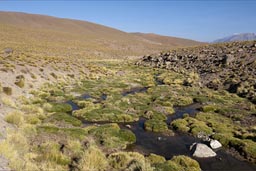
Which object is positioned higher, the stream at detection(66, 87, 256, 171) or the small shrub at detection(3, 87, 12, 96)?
the small shrub at detection(3, 87, 12, 96)

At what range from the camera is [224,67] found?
164 ft

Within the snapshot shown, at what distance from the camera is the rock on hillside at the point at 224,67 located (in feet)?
122

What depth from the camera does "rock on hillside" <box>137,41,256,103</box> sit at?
3725 centimetres

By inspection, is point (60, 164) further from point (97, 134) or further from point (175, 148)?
point (175, 148)

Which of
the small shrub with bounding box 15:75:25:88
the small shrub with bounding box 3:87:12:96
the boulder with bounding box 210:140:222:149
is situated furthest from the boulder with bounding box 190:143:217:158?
the small shrub with bounding box 15:75:25:88

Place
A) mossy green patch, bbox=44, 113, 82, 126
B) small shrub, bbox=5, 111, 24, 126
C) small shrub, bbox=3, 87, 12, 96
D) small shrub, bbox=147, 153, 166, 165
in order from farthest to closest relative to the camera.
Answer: small shrub, bbox=3, 87, 12, 96 < mossy green patch, bbox=44, 113, 82, 126 < small shrub, bbox=5, 111, 24, 126 < small shrub, bbox=147, 153, 166, 165

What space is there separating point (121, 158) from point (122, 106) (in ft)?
44.3

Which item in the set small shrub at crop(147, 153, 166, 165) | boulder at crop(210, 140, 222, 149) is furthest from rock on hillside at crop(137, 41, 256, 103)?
small shrub at crop(147, 153, 166, 165)

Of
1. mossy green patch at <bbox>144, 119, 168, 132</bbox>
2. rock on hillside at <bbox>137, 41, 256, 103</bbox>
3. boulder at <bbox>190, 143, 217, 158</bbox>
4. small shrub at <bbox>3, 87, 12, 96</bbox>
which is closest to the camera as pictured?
boulder at <bbox>190, 143, 217, 158</bbox>

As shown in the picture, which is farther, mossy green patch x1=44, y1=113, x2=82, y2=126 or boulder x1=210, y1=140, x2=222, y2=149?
mossy green patch x1=44, y1=113, x2=82, y2=126

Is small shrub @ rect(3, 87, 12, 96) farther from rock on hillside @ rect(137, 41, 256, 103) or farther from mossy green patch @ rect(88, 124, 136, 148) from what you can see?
rock on hillside @ rect(137, 41, 256, 103)

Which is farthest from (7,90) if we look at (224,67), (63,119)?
(224,67)

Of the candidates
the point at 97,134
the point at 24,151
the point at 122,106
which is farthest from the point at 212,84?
the point at 24,151

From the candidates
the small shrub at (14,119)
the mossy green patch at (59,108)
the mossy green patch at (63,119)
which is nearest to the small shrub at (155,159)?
the mossy green patch at (63,119)
